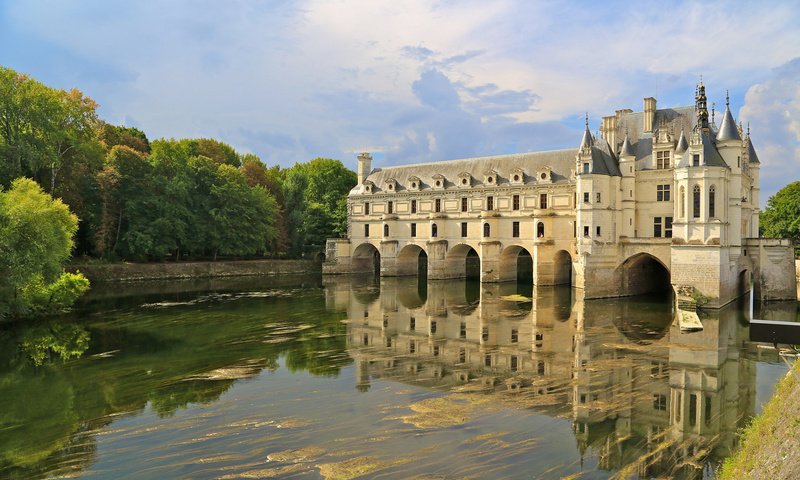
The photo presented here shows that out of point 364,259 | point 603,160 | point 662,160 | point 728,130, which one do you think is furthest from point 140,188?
point 728,130

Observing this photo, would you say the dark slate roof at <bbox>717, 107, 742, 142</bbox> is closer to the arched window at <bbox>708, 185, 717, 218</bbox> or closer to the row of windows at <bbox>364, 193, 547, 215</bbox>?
the arched window at <bbox>708, 185, 717, 218</bbox>

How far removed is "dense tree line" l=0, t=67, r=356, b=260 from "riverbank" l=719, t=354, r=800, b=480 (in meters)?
37.3

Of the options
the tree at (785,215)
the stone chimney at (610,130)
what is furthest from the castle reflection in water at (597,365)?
the tree at (785,215)

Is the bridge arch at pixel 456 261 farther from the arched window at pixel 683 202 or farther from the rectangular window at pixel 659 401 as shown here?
the rectangular window at pixel 659 401

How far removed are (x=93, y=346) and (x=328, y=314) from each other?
1042 cm

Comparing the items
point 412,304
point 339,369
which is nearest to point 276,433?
point 339,369

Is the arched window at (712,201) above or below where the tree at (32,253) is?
above

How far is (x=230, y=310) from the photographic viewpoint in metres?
27.5

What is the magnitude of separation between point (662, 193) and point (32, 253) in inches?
1241

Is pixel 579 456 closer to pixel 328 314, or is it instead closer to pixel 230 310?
pixel 328 314

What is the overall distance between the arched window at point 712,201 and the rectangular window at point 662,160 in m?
5.01

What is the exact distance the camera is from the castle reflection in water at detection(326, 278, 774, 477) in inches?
421

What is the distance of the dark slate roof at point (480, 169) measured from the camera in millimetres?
38906

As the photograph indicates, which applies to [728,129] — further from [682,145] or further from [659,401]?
[659,401]
